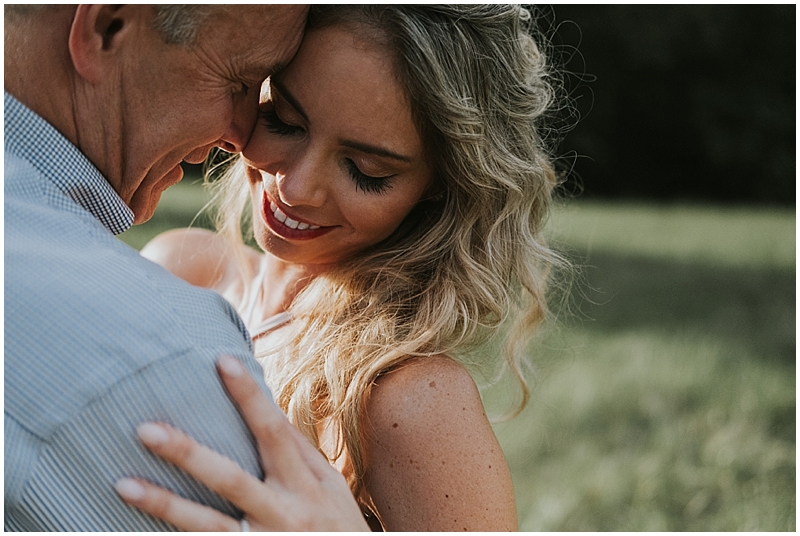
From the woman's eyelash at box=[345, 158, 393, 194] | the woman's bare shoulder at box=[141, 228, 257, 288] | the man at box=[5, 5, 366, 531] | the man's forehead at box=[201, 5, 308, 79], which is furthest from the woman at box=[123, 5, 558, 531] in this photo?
the woman's bare shoulder at box=[141, 228, 257, 288]

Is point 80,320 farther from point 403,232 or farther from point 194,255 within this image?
point 194,255

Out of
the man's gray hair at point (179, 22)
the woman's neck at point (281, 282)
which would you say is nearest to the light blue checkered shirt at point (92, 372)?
the man's gray hair at point (179, 22)

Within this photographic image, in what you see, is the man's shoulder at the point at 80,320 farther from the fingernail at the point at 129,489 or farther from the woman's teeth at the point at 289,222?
the woman's teeth at the point at 289,222

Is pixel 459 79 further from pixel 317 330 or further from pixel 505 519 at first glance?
pixel 505 519

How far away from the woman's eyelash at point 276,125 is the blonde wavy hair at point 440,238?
287 millimetres

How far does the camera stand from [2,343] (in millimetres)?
1378

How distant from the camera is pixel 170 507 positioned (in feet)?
4.70

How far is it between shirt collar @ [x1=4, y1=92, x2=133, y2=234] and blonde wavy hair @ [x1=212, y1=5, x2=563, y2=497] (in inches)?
31.1

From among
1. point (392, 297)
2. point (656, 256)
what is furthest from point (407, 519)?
point (656, 256)

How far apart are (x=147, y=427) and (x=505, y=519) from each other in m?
1.13

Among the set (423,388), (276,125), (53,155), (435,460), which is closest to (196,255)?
(276,125)

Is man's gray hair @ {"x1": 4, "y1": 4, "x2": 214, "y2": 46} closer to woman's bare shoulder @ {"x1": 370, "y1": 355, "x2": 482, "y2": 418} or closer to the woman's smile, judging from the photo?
the woman's smile

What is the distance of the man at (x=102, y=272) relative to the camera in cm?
136

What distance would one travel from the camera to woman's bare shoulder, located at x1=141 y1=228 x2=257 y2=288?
3.47 metres
